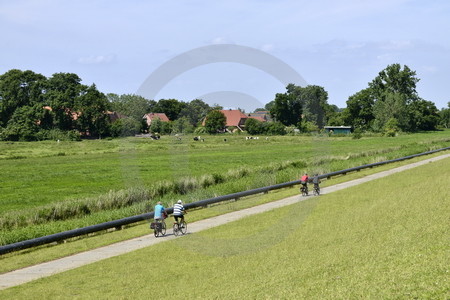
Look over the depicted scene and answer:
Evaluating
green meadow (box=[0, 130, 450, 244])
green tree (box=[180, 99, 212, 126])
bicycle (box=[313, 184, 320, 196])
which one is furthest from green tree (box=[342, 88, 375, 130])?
bicycle (box=[313, 184, 320, 196])

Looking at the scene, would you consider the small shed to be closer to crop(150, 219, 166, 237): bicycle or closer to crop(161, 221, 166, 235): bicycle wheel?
crop(161, 221, 166, 235): bicycle wheel

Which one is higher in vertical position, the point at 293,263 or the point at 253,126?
the point at 253,126

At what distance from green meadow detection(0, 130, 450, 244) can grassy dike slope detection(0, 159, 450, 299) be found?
905 cm

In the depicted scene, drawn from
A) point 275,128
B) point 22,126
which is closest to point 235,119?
point 275,128

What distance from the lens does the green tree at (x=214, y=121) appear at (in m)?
129

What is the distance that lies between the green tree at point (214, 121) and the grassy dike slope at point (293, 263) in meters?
98.5

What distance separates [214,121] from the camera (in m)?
130

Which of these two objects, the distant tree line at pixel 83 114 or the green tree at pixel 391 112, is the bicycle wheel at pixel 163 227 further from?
the green tree at pixel 391 112

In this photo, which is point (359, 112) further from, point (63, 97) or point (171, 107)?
point (63, 97)

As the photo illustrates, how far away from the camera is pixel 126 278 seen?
62.3 ft

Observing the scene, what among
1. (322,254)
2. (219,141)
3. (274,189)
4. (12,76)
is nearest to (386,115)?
(219,141)

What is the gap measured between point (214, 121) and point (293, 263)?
112 metres

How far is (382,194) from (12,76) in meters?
119

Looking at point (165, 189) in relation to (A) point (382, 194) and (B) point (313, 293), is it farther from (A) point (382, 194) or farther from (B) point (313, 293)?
(B) point (313, 293)
